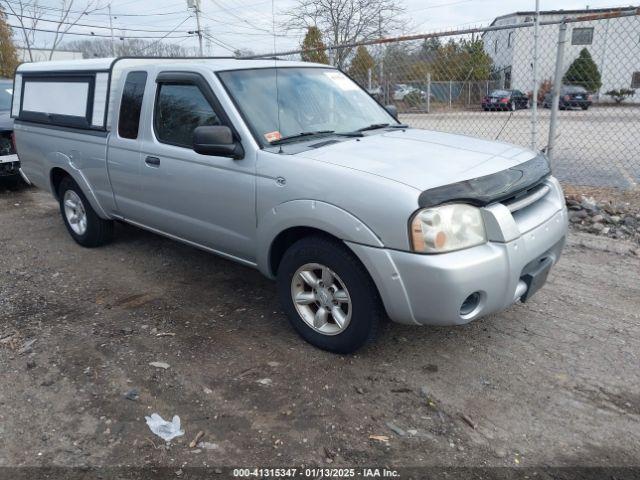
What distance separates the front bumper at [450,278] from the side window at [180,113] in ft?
5.62

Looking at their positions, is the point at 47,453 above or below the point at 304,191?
below

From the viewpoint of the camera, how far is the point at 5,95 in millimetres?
9781

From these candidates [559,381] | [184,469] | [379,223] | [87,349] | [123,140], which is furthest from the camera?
[123,140]

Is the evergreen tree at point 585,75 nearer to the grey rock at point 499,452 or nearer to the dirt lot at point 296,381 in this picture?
the dirt lot at point 296,381

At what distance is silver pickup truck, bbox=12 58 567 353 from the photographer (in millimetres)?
2955

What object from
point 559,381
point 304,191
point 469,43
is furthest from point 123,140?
point 469,43

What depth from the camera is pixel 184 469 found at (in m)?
2.59

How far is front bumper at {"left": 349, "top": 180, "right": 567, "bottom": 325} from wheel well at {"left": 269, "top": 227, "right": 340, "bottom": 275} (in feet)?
1.30

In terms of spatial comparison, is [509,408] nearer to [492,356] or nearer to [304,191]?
[492,356]

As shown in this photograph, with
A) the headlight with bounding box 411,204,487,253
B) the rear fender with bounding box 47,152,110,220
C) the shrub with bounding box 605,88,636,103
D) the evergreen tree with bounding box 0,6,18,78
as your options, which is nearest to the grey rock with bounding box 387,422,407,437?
the headlight with bounding box 411,204,487,253

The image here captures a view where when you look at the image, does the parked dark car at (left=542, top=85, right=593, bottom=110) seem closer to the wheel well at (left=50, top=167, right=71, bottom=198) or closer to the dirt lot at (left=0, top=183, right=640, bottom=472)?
the dirt lot at (left=0, top=183, right=640, bottom=472)

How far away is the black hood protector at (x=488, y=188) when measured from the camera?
9.48 feet

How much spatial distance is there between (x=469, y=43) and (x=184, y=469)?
7.01 metres

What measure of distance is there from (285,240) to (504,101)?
584cm
